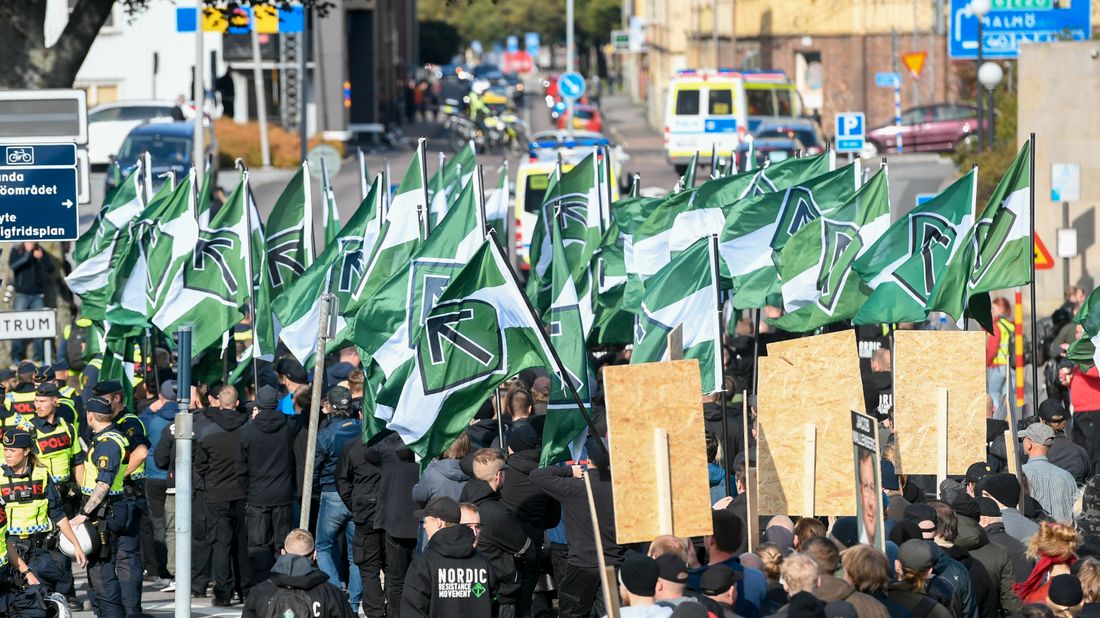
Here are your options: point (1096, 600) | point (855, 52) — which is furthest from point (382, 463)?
point (855, 52)

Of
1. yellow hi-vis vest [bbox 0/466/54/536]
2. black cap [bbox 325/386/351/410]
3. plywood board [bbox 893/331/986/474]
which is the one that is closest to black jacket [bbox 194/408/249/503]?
black cap [bbox 325/386/351/410]

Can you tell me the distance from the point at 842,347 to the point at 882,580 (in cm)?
213

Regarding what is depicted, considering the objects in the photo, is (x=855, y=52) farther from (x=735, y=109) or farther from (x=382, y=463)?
(x=382, y=463)

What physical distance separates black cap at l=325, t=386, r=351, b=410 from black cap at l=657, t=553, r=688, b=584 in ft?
17.7

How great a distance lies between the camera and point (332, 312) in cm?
1312

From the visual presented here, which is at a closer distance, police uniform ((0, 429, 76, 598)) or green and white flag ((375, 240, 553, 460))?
green and white flag ((375, 240, 553, 460))

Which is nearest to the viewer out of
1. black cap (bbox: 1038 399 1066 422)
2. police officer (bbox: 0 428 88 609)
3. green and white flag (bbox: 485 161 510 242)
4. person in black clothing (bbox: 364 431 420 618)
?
police officer (bbox: 0 428 88 609)

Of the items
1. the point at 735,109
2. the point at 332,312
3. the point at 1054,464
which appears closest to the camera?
the point at 1054,464

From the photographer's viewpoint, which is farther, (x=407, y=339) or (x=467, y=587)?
(x=407, y=339)

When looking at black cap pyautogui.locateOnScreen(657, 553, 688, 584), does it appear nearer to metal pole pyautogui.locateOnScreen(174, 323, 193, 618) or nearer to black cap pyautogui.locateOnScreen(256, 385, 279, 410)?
metal pole pyautogui.locateOnScreen(174, 323, 193, 618)

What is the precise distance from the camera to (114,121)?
4384 cm

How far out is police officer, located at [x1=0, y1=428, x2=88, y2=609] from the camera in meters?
11.4

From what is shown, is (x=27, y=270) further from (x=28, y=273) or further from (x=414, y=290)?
(x=414, y=290)

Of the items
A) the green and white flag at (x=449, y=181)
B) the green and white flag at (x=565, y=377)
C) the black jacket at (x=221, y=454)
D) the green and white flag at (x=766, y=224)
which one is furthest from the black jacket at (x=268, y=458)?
the green and white flag at (x=449, y=181)
